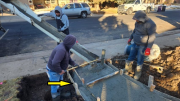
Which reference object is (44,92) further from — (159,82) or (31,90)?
(159,82)

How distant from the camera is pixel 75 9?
51.2ft

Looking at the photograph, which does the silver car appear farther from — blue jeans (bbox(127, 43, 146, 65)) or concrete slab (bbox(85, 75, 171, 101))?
concrete slab (bbox(85, 75, 171, 101))

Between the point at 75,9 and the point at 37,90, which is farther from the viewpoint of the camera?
the point at 75,9

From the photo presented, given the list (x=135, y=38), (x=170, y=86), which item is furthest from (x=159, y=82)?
(x=135, y=38)

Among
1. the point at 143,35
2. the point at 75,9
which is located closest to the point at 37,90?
the point at 143,35

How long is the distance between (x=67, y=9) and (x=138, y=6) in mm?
10759

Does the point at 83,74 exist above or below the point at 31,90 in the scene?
above

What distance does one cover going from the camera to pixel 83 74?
3535 millimetres

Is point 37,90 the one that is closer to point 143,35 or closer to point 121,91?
point 121,91

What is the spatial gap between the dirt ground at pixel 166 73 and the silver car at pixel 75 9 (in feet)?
39.6

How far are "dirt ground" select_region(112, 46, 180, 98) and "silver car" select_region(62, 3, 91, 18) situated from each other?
12.1 metres

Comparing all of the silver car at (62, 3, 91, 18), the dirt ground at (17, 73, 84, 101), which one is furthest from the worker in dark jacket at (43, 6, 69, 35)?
the silver car at (62, 3, 91, 18)

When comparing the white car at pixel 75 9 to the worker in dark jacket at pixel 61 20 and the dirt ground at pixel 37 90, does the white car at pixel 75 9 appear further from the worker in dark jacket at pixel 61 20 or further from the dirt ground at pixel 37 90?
the dirt ground at pixel 37 90

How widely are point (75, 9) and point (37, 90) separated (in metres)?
13.6
